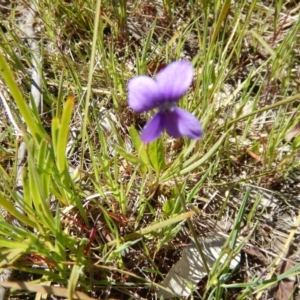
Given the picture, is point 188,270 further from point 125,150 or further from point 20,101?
point 20,101

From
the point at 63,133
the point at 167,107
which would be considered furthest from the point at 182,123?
the point at 63,133

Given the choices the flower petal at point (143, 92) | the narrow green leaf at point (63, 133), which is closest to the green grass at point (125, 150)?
the narrow green leaf at point (63, 133)

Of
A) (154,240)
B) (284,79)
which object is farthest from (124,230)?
(284,79)

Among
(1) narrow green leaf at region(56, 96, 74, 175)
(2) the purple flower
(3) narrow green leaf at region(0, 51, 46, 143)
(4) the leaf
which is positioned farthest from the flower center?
(4) the leaf

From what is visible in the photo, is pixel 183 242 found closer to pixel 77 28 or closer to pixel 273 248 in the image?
pixel 273 248

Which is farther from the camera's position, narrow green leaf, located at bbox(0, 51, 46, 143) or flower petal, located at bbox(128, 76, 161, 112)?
narrow green leaf, located at bbox(0, 51, 46, 143)

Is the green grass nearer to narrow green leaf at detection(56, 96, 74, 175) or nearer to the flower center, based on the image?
narrow green leaf at detection(56, 96, 74, 175)
